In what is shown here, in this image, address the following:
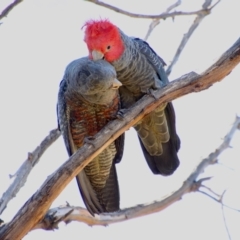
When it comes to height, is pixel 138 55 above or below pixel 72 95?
above

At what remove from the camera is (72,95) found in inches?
197

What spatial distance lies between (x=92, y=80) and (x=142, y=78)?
0.89 meters

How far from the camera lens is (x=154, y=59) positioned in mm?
5484

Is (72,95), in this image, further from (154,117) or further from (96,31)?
(154,117)

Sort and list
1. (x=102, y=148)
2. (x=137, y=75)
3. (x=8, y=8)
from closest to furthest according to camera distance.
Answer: (x=8, y=8) → (x=102, y=148) → (x=137, y=75)

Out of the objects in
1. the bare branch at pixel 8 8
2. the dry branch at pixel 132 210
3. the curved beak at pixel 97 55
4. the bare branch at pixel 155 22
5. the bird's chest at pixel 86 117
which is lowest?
the dry branch at pixel 132 210

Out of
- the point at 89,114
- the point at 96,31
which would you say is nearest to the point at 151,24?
the point at 96,31

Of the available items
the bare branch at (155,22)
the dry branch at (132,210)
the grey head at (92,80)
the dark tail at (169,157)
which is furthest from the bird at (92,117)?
the bare branch at (155,22)

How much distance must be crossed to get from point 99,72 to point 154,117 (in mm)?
1300

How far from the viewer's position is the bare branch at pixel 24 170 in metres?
4.38

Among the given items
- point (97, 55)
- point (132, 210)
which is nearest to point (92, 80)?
point (97, 55)

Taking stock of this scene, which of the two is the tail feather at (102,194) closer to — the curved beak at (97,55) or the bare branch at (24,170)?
the bare branch at (24,170)

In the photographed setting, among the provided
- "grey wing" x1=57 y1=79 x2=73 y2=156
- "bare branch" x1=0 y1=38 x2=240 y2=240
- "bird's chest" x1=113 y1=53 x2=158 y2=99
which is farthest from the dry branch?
"bird's chest" x1=113 y1=53 x2=158 y2=99

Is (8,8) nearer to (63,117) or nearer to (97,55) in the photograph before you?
(97,55)
